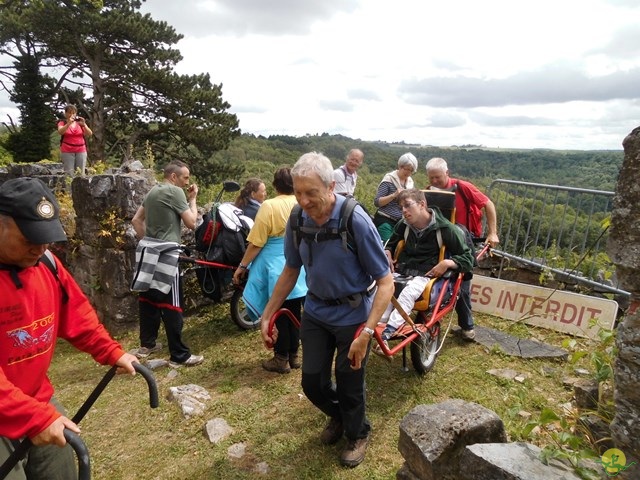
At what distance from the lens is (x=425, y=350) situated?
416cm

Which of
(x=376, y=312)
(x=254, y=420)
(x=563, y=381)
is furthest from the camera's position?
(x=563, y=381)

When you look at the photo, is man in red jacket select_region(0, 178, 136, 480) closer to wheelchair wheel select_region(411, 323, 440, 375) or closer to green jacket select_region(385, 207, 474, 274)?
wheelchair wheel select_region(411, 323, 440, 375)

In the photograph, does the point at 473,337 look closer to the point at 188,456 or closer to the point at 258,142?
the point at 188,456

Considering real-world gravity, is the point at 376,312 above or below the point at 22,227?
below

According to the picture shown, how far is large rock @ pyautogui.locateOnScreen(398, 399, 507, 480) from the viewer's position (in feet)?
7.96

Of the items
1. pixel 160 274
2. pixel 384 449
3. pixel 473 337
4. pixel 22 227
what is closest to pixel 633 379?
pixel 384 449

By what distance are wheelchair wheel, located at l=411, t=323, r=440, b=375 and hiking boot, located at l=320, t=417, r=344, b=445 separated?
1.10m

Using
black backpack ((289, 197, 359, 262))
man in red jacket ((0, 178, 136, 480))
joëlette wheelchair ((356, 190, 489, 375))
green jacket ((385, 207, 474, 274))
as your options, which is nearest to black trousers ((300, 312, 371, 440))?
black backpack ((289, 197, 359, 262))

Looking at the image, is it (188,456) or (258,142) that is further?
(258,142)

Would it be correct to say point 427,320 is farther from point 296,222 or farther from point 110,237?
point 110,237

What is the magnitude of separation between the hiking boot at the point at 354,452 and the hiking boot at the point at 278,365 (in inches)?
53.9

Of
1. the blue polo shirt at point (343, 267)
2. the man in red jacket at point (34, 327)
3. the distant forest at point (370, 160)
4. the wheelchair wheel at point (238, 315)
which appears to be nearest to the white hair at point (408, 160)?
the wheelchair wheel at point (238, 315)

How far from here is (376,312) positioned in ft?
8.35

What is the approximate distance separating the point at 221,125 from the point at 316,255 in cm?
2061
